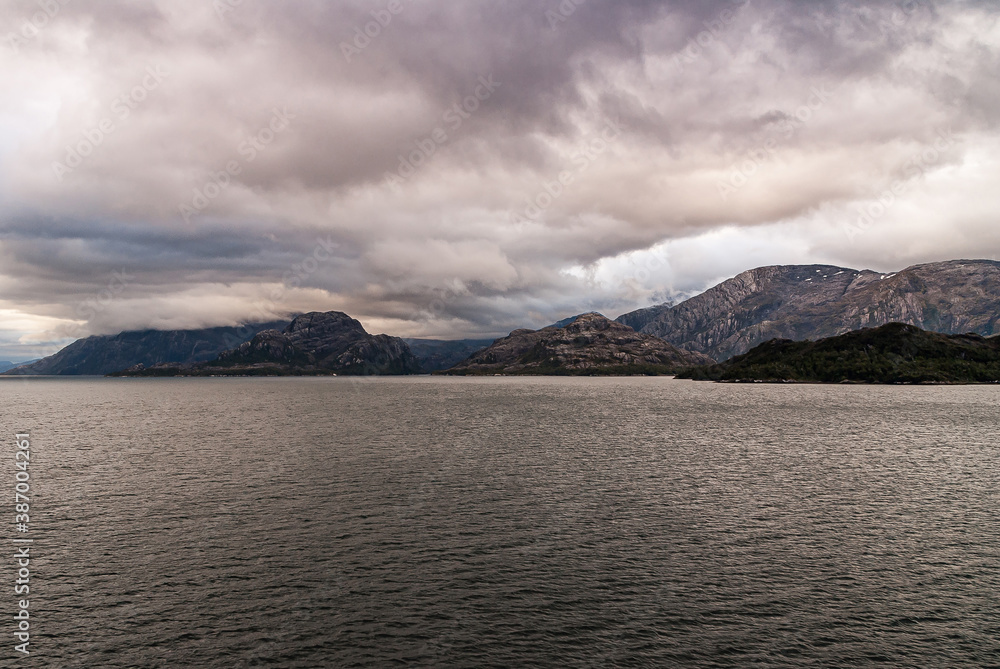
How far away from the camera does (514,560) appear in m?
44.0

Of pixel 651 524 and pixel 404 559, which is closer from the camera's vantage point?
pixel 404 559

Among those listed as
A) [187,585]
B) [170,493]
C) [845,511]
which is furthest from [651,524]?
[170,493]

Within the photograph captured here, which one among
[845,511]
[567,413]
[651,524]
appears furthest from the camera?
[567,413]

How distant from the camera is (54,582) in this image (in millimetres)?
39469

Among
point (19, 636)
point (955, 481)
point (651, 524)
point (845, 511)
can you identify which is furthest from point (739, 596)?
point (955, 481)

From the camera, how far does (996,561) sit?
4341cm

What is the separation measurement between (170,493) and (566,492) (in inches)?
2020

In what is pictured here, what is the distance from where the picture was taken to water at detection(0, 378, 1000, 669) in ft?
100

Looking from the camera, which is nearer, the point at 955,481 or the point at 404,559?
the point at 404,559

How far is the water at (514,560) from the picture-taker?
3062 centimetres

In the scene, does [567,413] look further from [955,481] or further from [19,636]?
[19,636]

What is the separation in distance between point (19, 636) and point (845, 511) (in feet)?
239

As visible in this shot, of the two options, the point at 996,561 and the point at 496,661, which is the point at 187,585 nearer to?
the point at 496,661

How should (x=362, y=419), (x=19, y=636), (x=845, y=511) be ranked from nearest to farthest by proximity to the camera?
(x=19, y=636), (x=845, y=511), (x=362, y=419)
